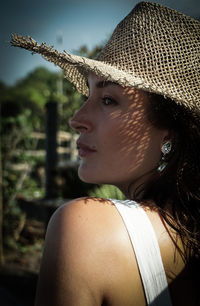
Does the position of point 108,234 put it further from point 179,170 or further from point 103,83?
point 103,83

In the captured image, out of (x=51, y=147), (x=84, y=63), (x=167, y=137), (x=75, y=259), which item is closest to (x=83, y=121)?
(x=84, y=63)

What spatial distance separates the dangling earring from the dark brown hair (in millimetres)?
30

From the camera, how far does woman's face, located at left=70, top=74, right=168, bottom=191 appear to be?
1142 millimetres

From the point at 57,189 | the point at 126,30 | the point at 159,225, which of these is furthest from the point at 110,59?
the point at 57,189

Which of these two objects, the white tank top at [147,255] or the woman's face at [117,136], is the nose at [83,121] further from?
the white tank top at [147,255]

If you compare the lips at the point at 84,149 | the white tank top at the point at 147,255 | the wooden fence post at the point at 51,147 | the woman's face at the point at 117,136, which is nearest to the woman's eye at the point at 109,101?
the woman's face at the point at 117,136

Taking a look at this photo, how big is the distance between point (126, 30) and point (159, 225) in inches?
35.9

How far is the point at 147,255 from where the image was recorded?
2.96 feet

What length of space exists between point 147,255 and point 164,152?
48cm

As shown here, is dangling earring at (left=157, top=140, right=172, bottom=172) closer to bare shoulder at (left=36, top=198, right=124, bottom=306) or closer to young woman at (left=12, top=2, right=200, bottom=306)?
young woman at (left=12, top=2, right=200, bottom=306)

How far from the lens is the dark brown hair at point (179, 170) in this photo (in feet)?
3.73

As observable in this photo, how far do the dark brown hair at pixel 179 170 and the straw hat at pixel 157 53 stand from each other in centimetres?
7

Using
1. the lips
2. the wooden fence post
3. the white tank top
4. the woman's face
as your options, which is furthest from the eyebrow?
the wooden fence post

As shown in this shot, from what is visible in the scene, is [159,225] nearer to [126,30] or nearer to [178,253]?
[178,253]
